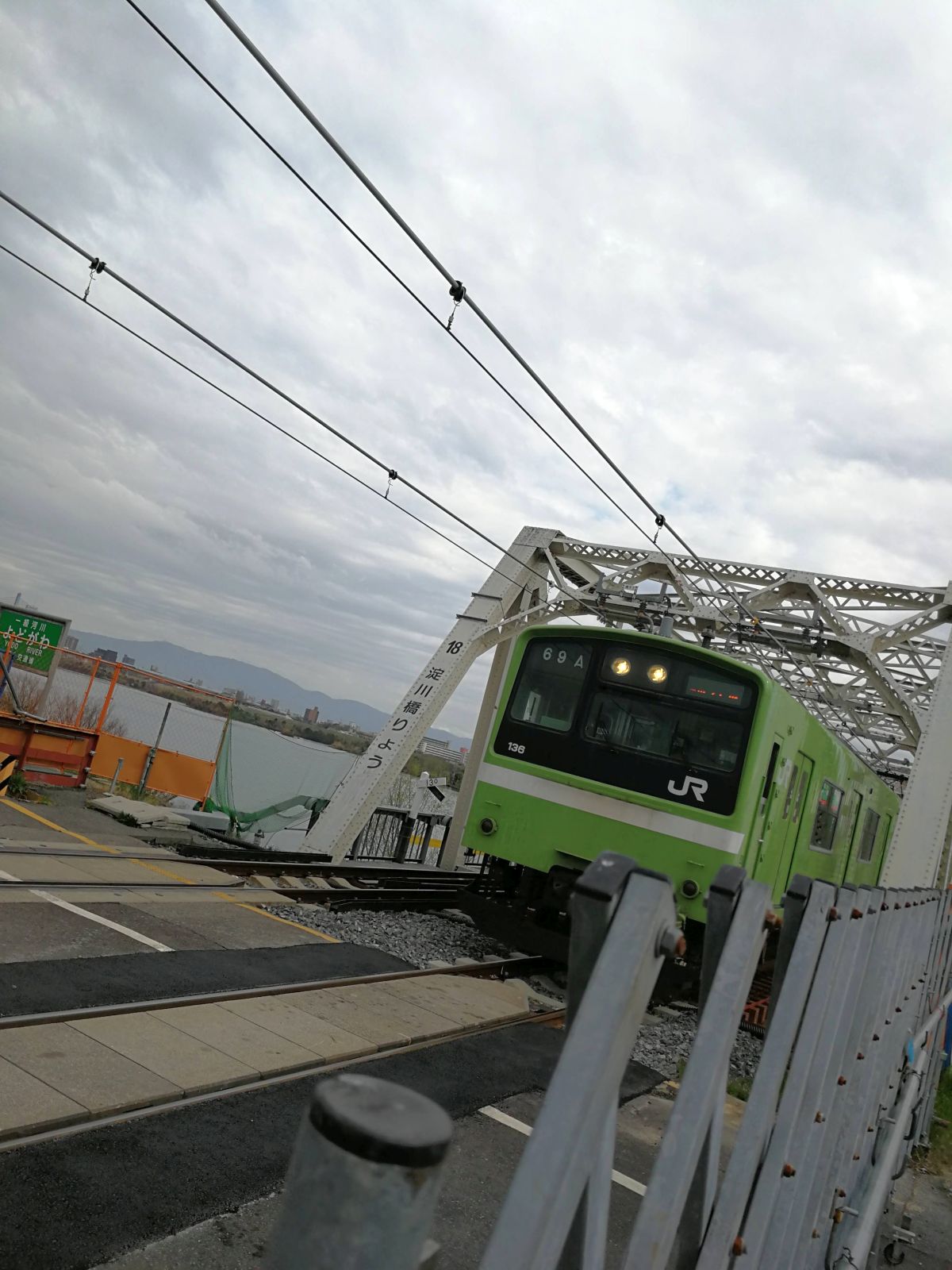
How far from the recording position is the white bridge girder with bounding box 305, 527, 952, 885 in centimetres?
1553

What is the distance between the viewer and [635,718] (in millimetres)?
10203

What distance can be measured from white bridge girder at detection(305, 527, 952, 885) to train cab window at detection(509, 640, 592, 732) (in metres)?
4.90

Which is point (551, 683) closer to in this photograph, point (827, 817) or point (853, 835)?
point (827, 817)

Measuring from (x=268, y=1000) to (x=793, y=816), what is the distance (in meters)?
6.90

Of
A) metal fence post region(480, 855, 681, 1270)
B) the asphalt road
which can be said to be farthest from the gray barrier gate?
the asphalt road

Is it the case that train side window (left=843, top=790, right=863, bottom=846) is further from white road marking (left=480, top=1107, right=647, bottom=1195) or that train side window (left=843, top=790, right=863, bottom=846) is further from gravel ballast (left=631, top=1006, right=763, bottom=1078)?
white road marking (left=480, top=1107, right=647, bottom=1195)

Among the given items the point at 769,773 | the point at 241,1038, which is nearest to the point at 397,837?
the point at 769,773

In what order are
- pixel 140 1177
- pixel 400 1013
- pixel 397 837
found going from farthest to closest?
pixel 397 837 < pixel 400 1013 < pixel 140 1177

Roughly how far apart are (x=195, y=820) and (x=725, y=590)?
963cm

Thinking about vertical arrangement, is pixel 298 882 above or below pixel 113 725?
below

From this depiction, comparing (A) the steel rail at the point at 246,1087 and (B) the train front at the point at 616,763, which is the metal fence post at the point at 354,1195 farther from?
(B) the train front at the point at 616,763

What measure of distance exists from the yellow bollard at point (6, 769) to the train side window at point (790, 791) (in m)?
9.70

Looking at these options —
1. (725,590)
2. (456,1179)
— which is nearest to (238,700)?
(725,590)

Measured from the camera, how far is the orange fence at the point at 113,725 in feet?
45.5
